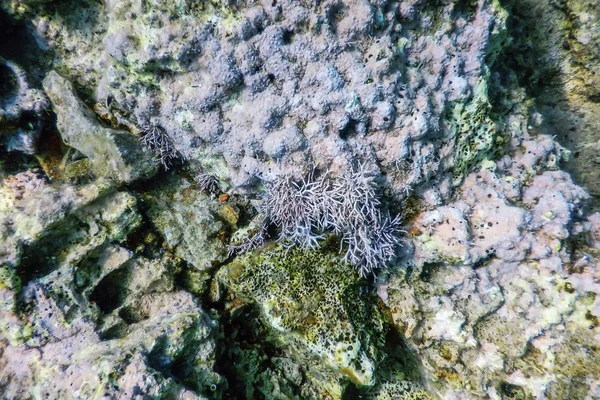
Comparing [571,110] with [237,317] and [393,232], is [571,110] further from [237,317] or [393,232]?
[237,317]

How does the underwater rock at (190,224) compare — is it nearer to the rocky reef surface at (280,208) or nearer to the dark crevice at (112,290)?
the rocky reef surface at (280,208)

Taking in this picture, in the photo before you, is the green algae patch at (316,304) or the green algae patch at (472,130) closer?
the green algae patch at (316,304)

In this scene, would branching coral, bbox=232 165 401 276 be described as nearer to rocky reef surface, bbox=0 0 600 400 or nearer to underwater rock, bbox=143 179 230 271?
rocky reef surface, bbox=0 0 600 400

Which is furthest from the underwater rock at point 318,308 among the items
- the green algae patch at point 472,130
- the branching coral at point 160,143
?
the green algae patch at point 472,130

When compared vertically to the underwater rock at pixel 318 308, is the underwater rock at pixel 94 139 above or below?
above

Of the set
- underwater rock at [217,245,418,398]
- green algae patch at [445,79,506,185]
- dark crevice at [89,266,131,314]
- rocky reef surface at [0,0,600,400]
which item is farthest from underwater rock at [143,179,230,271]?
green algae patch at [445,79,506,185]
